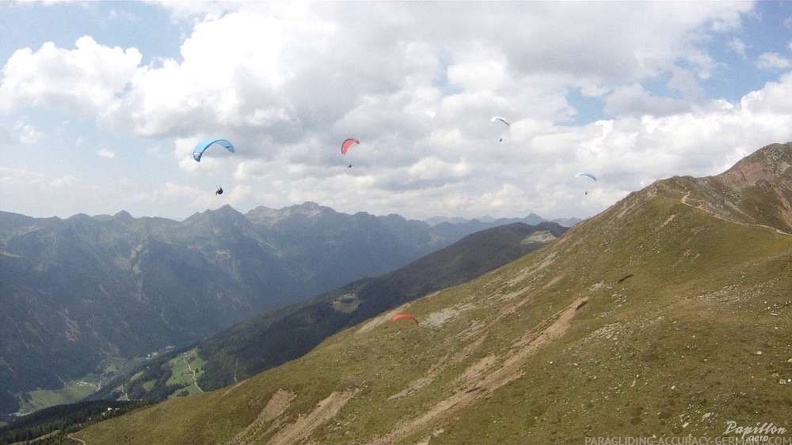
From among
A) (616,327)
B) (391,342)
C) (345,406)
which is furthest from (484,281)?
(616,327)

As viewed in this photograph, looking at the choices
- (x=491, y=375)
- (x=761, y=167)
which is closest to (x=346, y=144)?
(x=491, y=375)

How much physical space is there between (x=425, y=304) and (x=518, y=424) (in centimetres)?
7757

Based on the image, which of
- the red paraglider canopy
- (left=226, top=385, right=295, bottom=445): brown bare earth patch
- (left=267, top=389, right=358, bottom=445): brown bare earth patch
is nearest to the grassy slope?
(left=267, top=389, right=358, bottom=445): brown bare earth patch

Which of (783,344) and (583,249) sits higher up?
(583,249)

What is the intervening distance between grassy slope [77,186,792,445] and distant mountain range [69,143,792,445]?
22 cm

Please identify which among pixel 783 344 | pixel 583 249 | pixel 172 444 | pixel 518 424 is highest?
pixel 583 249

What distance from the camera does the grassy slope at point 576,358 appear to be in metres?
36.1

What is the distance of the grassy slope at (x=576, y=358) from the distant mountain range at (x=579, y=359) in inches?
8.5

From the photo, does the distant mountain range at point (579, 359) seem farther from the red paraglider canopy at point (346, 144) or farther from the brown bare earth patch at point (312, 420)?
the red paraglider canopy at point (346, 144)

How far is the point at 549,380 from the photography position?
1875 inches

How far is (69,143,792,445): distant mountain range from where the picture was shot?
35.5 m

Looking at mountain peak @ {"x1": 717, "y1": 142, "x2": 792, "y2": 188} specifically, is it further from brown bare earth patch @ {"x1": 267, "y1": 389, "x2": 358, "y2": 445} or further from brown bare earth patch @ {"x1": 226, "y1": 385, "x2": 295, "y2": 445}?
brown bare earth patch @ {"x1": 226, "y1": 385, "x2": 295, "y2": 445}

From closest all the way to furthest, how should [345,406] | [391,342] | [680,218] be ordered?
[345,406], [680,218], [391,342]

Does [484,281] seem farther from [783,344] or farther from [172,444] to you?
[783,344]
